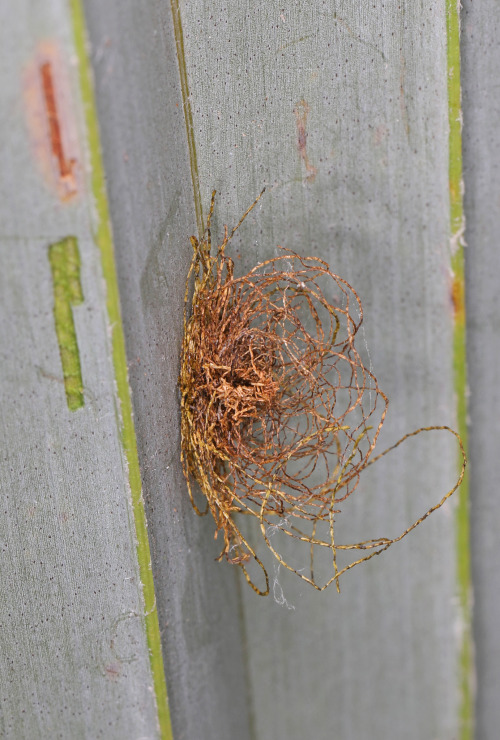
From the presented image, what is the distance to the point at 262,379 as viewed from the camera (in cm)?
102

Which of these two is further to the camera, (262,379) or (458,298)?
(458,298)

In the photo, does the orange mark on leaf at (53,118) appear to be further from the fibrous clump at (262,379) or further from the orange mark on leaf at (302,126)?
the orange mark on leaf at (302,126)

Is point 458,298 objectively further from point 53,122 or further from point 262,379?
point 53,122

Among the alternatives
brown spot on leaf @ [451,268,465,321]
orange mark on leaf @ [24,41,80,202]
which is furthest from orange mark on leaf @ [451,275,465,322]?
orange mark on leaf @ [24,41,80,202]

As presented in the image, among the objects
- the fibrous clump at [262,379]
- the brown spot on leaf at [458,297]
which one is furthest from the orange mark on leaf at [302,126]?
the brown spot on leaf at [458,297]

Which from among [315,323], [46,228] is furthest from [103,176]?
[315,323]

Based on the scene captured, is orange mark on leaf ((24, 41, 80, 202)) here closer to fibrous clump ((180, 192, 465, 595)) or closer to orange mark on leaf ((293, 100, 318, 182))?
fibrous clump ((180, 192, 465, 595))

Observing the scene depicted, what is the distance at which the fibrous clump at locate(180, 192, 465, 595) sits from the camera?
101 centimetres

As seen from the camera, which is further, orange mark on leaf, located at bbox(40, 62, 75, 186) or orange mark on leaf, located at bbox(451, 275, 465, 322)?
orange mark on leaf, located at bbox(451, 275, 465, 322)

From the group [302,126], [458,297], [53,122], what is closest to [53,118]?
[53,122]

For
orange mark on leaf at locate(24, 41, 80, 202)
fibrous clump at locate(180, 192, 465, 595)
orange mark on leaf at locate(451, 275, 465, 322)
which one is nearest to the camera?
orange mark on leaf at locate(24, 41, 80, 202)

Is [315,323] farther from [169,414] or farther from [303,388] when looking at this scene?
[169,414]

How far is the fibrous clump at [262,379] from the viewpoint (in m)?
1.01

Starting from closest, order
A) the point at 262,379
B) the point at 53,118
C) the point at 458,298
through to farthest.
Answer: the point at 53,118 → the point at 262,379 → the point at 458,298
